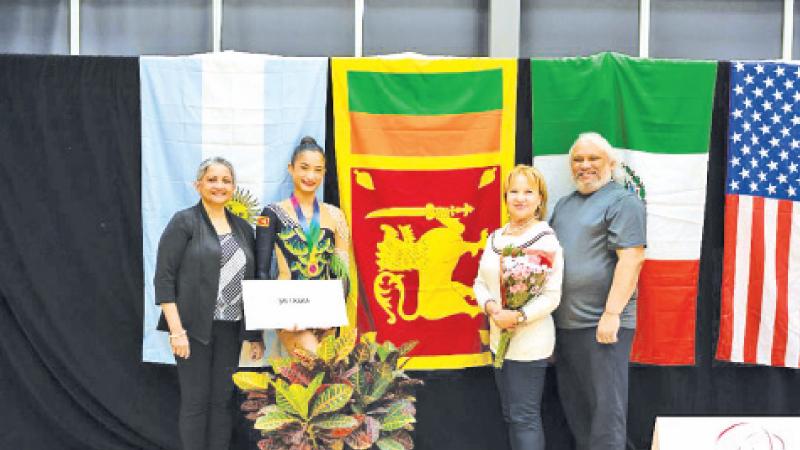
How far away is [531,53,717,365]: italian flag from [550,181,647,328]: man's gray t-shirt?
0.39m

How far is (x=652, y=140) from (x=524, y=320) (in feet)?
3.80

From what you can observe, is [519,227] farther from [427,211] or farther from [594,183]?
[427,211]

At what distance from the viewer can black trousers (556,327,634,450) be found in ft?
13.9

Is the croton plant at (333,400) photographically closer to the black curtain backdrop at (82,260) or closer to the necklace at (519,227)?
the necklace at (519,227)

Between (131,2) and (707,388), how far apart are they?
4245 millimetres

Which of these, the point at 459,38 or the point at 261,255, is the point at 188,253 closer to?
the point at 261,255

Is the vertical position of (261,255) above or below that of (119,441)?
above

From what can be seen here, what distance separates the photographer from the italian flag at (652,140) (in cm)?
465

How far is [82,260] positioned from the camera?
4.75m

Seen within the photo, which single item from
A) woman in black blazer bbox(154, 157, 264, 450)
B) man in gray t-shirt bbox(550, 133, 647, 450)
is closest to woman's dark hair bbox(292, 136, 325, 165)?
woman in black blazer bbox(154, 157, 264, 450)

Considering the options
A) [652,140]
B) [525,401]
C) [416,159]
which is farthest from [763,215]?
[416,159]

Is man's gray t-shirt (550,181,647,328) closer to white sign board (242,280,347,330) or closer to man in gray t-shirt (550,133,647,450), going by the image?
man in gray t-shirt (550,133,647,450)

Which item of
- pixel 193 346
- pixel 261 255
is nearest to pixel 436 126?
pixel 261 255

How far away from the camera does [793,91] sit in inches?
184
